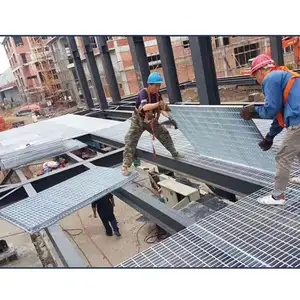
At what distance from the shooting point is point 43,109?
36062mm

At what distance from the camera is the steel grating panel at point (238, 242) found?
241 cm

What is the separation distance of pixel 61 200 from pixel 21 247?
361 cm

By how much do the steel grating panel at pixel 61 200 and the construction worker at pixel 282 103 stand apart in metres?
2.08

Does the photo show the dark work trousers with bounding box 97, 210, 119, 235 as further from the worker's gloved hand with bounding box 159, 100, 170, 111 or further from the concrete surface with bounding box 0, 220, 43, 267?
the worker's gloved hand with bounding box 159, 100, 170, 111

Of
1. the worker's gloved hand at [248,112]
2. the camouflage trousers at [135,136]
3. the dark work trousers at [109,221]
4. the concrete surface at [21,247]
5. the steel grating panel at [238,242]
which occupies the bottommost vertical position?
the concrete surface at [21,247]

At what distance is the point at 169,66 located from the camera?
8.27 metres

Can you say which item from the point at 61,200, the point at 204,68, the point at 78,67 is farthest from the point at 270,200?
the point at 78,67

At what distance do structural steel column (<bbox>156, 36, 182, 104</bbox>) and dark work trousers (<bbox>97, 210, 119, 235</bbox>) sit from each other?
3921mm

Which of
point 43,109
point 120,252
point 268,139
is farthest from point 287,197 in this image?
point 43,109

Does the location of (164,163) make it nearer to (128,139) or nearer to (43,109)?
(128,139)

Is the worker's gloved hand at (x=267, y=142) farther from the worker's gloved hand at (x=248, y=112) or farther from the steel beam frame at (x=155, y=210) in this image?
the steel beam frame at (x=155, y=210)

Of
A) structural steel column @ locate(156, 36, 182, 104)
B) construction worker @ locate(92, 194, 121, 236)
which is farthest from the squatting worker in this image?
structural steel column @ locate(156, 36, 182, 104)

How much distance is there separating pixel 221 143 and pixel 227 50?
65.7 ft

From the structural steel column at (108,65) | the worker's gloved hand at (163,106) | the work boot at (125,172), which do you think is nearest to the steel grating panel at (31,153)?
the work boot at (125,172)
